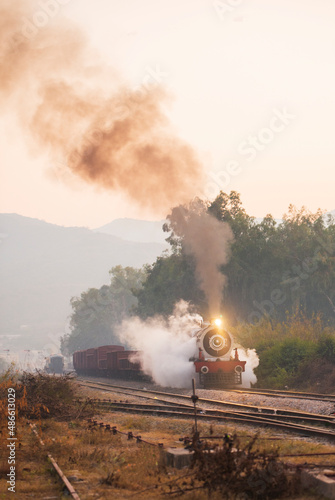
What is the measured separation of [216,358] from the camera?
2633 cm

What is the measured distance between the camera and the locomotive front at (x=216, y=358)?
Answer: 26156 mm

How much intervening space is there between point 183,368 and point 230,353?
9.42ft

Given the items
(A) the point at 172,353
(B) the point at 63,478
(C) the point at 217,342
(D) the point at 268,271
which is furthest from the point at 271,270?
(B) the point at 63,478

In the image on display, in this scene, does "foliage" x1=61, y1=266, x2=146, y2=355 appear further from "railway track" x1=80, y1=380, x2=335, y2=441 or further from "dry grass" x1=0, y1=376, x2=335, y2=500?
"dry grass" x1=0, y1=376, x2=335, y2=500

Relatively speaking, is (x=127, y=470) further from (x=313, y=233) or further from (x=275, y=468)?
(x=313, y=233)

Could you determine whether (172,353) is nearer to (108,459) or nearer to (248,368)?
(248,368)

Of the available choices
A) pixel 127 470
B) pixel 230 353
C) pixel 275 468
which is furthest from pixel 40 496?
pixel 230 353

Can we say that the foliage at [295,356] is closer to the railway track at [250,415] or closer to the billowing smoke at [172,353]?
the billowing smoke at [172,353]

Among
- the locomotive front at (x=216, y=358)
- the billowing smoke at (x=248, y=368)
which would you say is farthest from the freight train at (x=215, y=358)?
the billowing smoke at (x=248, y=368)

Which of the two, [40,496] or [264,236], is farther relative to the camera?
Answer: [264,236]

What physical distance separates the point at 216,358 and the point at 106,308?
92.9m

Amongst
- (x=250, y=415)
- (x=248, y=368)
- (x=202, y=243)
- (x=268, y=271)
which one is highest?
(x=268, y=271)

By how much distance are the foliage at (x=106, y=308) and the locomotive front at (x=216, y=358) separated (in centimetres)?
8514

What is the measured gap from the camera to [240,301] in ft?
194
